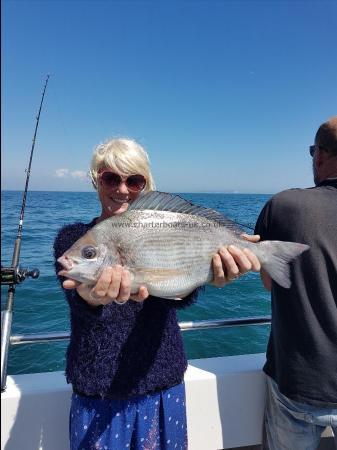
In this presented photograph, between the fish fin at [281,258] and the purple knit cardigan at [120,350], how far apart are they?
66 cm

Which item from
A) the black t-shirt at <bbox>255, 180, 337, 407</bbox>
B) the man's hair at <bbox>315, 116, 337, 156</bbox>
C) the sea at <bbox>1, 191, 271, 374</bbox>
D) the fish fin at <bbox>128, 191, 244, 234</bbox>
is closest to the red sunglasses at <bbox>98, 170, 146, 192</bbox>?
Answer: the fish fin at <bbox>128, 191, 244, 234</bbox>

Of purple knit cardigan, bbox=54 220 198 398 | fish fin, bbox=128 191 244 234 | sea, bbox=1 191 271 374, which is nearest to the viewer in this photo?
purple knit cardigan, bbox=54 220 198 398

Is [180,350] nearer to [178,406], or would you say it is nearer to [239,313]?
[178,406]

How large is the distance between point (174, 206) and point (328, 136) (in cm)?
139

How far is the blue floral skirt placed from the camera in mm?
2004

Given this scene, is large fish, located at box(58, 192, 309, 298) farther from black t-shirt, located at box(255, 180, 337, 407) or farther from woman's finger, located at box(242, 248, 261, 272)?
black t-shirt, located at box(255, 180, 337, 407)

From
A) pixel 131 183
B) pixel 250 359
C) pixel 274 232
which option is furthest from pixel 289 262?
pixel 250 359

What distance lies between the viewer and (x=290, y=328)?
2434 mm

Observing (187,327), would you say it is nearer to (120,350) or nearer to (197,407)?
(197,407)

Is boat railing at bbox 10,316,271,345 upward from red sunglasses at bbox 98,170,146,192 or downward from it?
downward

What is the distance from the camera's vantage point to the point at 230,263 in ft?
7.15

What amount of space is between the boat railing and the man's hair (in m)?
1.73

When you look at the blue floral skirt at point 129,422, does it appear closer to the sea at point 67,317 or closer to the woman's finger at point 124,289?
the woman's finger at point 124,289

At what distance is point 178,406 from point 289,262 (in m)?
1.22
